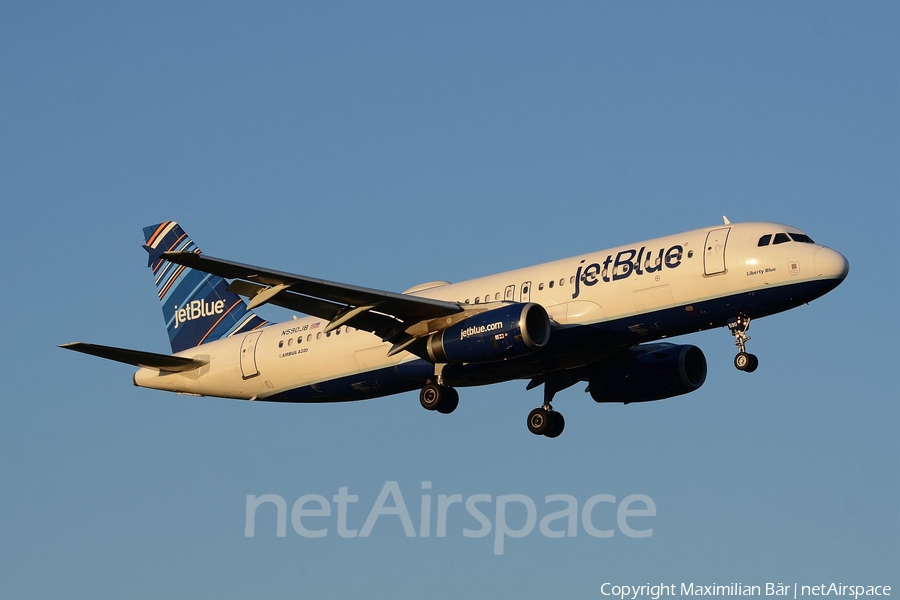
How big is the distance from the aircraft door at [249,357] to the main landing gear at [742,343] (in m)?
16.3

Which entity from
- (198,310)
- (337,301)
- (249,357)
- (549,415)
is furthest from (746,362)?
(198,310)

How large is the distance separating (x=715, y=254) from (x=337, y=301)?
11.1 meters

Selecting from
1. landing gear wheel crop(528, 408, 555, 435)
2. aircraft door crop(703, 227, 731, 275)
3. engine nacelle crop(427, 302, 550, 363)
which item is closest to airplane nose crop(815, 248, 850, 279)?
aircraft door crop(703, 227, 731, 275)

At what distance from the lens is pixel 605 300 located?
42.2 metres

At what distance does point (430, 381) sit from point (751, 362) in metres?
10.2

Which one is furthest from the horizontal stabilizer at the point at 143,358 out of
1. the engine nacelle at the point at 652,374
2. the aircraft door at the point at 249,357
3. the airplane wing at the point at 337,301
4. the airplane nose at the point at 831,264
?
the airplane nose at the point at 831,264

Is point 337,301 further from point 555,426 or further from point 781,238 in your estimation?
point 781,238

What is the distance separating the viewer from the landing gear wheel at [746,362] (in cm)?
4125

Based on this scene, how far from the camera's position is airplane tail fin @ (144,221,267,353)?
52.5 metres

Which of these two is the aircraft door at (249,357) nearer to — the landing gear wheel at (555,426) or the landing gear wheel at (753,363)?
the landing gear wheel at (555,426)

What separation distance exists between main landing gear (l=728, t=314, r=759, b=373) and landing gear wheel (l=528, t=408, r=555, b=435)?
8128 mm

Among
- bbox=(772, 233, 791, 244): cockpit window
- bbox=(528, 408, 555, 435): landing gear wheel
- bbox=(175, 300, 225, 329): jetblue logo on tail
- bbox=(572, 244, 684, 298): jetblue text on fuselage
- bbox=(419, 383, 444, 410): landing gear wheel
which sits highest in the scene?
bbox=(175, 300, 225, 329): jetblue logo on tail

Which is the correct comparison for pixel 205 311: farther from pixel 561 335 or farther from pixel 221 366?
pixel 561 335

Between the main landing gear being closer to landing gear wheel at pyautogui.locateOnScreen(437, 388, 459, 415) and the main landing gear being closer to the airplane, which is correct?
the airplane
